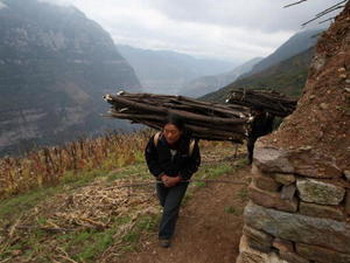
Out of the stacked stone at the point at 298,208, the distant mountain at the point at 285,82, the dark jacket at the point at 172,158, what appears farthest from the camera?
the distant mountain at the point at 285,82

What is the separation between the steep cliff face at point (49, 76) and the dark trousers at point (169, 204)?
7104cm

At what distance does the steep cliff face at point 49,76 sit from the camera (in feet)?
334

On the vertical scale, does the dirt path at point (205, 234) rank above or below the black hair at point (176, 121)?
below

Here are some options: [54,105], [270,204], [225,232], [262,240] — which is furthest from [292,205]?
[54,105]

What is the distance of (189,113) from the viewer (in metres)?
4.26

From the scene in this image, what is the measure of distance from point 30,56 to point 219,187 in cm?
14257

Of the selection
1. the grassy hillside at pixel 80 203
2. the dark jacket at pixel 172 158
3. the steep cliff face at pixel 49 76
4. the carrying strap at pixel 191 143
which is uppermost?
the carrying strap at pixel 191 143

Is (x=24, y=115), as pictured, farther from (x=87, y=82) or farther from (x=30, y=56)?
(x=87, y=82)

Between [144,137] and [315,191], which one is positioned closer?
[315,191]

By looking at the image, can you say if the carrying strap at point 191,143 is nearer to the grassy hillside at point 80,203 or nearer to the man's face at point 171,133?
the man's face at point 171,133

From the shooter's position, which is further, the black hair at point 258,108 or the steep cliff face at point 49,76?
→ the steep cliff face at point 49,76

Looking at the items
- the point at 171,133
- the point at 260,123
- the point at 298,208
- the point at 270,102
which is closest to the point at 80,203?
the point at 171,133

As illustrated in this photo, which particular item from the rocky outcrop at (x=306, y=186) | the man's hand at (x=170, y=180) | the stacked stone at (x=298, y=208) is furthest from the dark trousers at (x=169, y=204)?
the stacked stone at (x=298, y=208)

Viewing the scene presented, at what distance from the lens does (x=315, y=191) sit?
292 cm
